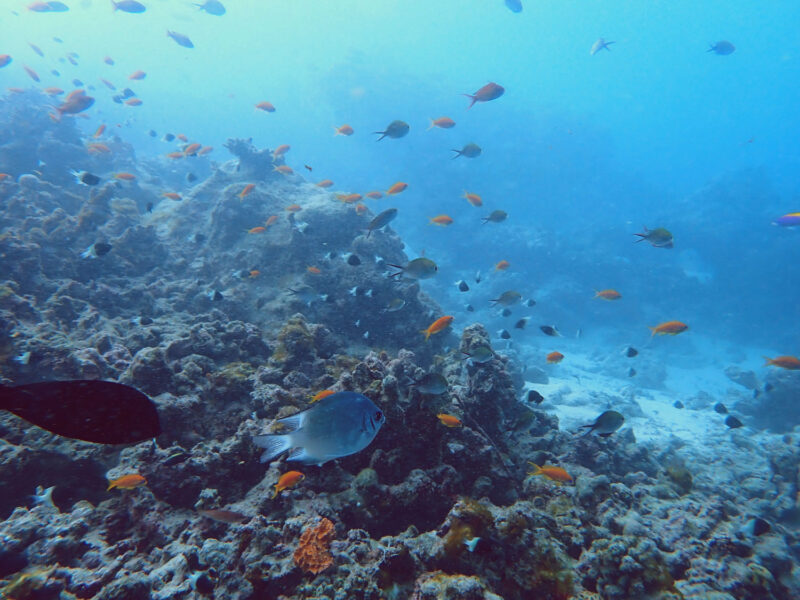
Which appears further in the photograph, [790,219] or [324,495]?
[790,219]

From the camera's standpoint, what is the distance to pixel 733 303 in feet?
90.9

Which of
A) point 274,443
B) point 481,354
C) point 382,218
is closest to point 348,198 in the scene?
point 382,218

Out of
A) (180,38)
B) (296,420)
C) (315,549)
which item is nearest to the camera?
(296,420)

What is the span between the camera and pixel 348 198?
11164mm

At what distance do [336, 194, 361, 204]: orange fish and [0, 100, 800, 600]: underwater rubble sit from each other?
12.6 ft

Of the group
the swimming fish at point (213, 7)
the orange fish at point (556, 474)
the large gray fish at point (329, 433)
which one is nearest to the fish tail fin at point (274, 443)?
the large gray fish at point (329, 433)

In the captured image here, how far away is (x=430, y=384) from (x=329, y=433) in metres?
2.09

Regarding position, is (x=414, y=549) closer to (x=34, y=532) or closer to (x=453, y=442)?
(x=453, y=442)

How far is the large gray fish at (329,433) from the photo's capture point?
229 cm

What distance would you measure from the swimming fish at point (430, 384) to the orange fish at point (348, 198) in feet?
25.2

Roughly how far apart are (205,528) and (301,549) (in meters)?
A: 1.23

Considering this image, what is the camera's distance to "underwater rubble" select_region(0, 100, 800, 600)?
283 centimetres

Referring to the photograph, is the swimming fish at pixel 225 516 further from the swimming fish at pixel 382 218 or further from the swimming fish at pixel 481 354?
the swimming fish at pixel 382 218

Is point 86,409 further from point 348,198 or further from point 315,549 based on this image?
point 348,198
